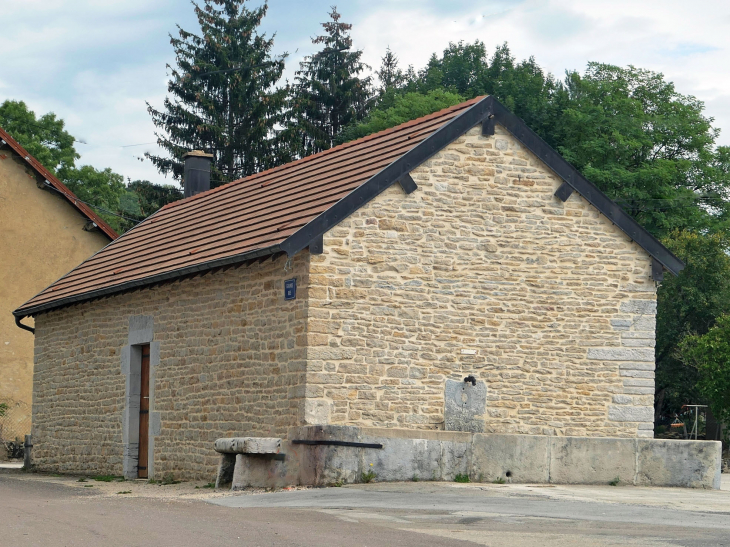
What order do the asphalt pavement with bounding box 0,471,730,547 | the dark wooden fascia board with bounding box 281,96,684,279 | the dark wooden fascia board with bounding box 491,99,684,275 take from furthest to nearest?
1. the dark wooden fascia board with bounding box 491,99,684,275
2. the dark wooden fascia board with bounding box 281,96,684,279
3. the asphalt pavement with bounding box 0,471,730,547

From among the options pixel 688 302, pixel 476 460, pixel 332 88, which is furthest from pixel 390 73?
pixel 476 460

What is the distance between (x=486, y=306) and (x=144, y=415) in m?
6.09

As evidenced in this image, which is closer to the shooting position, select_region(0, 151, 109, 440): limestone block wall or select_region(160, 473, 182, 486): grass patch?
select_region(160, 473, 182, 486): grass patch

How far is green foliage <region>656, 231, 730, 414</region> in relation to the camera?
102ft

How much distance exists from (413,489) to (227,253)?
14.3 ft

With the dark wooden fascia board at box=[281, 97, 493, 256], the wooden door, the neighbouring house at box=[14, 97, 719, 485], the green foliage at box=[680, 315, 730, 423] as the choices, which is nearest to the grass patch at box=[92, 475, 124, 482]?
the wooden door

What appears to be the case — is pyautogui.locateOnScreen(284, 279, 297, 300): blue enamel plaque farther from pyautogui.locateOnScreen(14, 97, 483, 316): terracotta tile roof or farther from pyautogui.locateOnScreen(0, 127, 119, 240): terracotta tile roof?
pyautogui.locateOnScreen(0, 127, 119, 240): terracotta tile roof

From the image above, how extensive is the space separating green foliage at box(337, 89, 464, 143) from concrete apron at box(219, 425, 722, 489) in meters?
23.1

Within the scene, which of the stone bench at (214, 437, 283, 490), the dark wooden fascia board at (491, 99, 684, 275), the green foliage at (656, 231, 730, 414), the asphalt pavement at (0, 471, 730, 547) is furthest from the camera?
the green foliage at (656, 231, 730, 414)

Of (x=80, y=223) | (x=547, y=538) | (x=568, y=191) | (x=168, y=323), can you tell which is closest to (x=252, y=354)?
(x=168, y=323)

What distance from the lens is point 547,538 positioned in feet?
25.7

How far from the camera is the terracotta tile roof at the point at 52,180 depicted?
79.3ft

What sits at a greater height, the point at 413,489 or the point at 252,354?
the point at 252,354

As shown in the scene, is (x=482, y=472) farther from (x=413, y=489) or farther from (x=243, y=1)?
(x=243, y=1)
